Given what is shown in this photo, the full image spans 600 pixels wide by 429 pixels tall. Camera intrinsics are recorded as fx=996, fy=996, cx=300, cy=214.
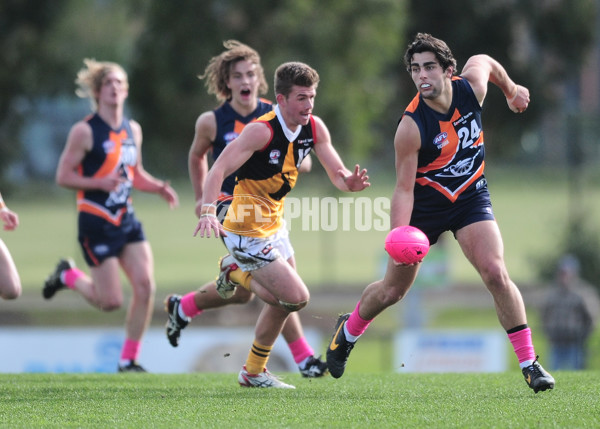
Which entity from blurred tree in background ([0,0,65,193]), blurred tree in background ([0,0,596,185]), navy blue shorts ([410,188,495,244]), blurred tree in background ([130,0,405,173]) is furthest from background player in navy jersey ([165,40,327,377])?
blurred tree in background ([0,0,65,193])

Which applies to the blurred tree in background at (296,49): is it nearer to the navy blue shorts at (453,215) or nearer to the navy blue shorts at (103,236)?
the navy blue shorts at (103,236)

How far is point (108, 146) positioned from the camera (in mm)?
8375

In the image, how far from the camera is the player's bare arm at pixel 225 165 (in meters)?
5.86

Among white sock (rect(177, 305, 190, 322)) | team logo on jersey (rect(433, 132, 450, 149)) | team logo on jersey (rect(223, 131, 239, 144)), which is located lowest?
white sock (rect(177, 305, 190, 322))

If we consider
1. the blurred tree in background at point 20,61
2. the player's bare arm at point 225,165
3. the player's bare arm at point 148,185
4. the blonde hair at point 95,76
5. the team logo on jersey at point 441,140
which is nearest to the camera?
the player's bare arm at point 225,165

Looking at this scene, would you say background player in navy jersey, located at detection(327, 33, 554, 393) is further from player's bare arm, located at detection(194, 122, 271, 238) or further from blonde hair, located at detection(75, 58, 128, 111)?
blonde hair, located at detection(75, 58, 128, 111)

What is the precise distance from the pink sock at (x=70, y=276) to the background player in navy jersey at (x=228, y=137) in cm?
145

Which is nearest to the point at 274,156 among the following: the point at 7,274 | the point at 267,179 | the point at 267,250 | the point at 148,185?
the point at 267,179

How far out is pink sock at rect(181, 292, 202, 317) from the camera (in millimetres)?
7465

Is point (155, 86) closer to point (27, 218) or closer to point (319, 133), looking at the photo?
point (319, 133)

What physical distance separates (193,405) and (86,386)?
4.12ft

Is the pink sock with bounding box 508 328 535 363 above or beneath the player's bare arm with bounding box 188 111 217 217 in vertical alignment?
beneath

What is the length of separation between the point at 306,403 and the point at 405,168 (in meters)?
1.51

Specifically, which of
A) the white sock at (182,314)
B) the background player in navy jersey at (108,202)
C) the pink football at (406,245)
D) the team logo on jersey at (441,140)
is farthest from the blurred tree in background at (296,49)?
the pink football at (406,245)
